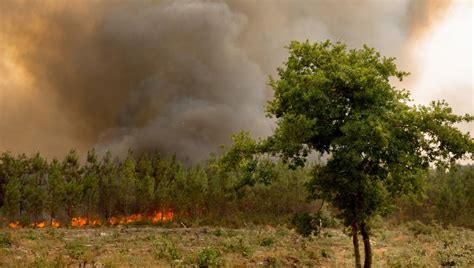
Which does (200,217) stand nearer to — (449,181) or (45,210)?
(45,210)

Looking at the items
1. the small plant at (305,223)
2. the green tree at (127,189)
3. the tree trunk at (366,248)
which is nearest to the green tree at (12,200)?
the green tree at (127,189)

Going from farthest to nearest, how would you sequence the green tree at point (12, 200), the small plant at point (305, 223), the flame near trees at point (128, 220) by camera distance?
the flame near trees at point (128, 220) → the green tree at point (12, 200) → the small plant at point (305, 223)

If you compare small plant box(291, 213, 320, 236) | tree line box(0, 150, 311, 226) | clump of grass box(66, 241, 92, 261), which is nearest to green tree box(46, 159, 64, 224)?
tree line box(0, 150, 311, 226)

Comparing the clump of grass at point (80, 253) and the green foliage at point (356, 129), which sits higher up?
the green foliage at point (356, 129)

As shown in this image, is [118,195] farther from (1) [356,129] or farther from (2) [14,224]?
(1) [356,129]

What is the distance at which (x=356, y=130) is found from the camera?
18078 millimetres

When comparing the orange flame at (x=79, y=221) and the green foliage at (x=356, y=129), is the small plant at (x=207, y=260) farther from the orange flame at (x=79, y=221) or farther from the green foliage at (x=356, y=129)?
the orange flame at (x=79, y=221)

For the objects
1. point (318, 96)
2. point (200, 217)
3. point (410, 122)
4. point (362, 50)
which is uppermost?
point (362, 50)

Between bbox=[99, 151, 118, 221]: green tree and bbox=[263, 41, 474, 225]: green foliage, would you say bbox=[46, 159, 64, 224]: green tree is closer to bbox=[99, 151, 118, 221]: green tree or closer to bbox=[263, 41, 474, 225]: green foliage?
bbox=[99, 151, 118, 221]: green tree

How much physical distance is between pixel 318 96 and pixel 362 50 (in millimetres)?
4553

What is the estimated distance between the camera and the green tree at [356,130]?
18.6 metres

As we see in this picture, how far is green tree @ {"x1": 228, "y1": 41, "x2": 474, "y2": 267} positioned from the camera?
18.6 m

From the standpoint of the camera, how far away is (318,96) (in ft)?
62.2

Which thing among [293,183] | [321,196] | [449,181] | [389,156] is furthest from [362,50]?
[449,181]
